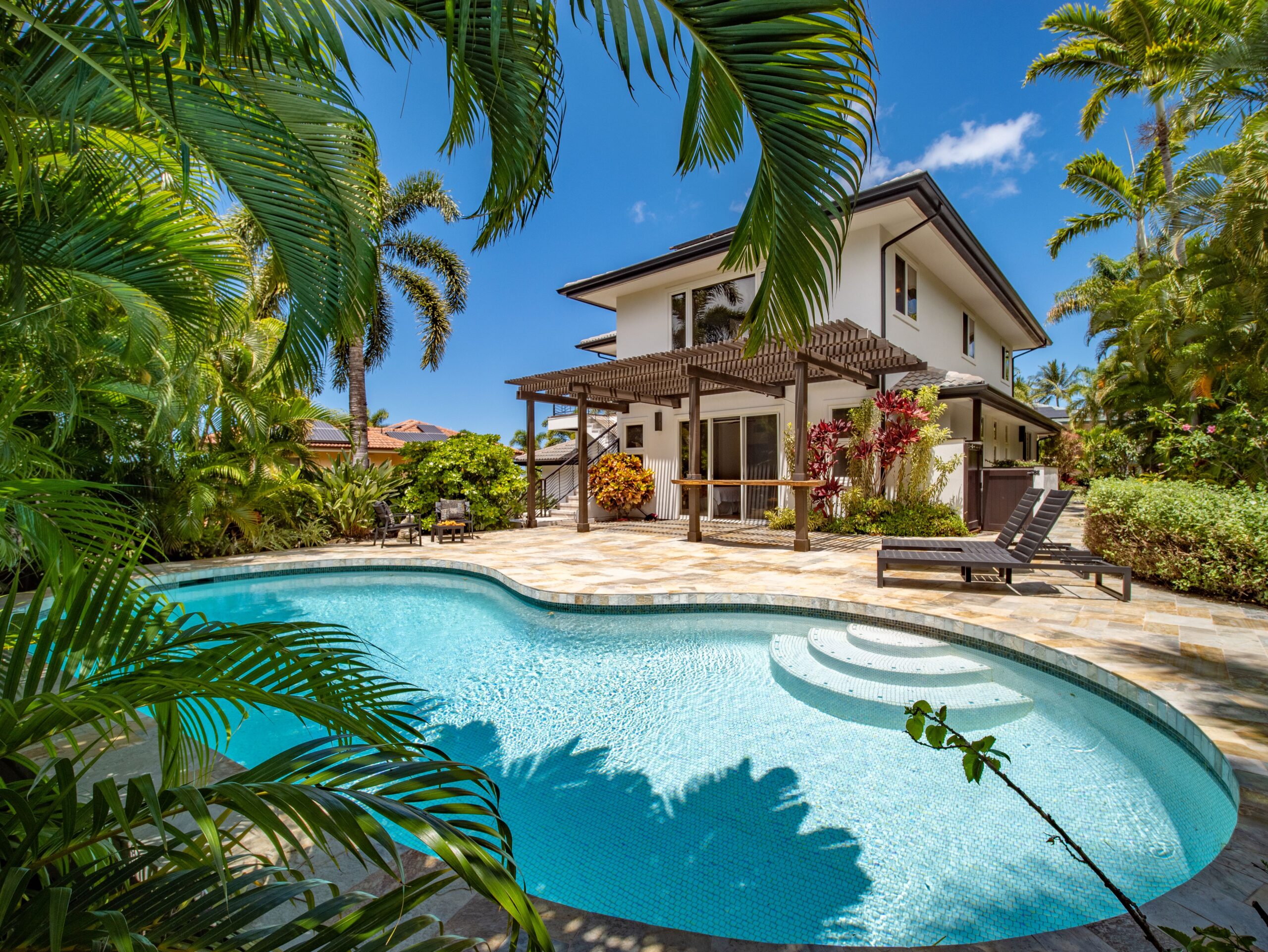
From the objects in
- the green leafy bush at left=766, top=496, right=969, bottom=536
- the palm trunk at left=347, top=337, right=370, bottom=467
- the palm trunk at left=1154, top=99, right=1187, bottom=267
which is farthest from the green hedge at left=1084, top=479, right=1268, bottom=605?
the palm trunk at left=347, top=337, right=370, bottom=467

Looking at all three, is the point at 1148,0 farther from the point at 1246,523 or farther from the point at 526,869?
the point at 526,869

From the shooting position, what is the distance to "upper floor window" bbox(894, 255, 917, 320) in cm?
1269

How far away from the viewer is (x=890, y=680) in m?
4.59

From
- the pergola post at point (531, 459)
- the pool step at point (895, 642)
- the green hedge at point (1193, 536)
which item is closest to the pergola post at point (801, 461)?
the green hedge at point (1193, 536)

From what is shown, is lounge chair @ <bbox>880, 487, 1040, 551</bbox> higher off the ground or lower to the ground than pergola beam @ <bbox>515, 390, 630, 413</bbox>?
lower

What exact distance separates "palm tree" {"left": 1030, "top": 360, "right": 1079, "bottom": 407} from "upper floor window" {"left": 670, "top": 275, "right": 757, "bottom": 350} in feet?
156

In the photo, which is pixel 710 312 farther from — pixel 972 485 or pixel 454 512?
pixel 454 512

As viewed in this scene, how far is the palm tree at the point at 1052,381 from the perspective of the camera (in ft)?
161

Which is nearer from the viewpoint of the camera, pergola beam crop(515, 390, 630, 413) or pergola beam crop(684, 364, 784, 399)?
pergola beam crop(684, 364, 784, 399)

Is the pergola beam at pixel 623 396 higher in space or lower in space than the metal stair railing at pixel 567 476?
higher

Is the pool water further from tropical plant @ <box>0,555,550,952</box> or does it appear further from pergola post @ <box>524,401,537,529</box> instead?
pergola post @ <box>524,401,537,529</box>

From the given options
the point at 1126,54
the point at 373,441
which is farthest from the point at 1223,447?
the point at 373,441

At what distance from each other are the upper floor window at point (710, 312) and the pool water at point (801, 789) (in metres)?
10.1

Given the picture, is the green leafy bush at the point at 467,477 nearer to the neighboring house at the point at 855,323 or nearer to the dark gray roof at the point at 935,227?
the neighboring house at the point at 855,323
